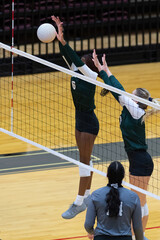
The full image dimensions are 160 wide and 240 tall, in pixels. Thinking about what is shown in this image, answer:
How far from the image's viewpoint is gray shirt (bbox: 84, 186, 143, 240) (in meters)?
4.94

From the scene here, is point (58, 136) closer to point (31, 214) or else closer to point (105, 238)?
point (31, 214)

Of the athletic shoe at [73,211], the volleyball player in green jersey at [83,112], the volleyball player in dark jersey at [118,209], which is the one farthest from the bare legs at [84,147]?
the volleyball player in dark jersey at [118,209]

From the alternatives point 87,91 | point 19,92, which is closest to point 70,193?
point 87,91

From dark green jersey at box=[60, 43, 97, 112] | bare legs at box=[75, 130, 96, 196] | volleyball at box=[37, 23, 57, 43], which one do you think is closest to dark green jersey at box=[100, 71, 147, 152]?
dark green jersey at box=[60, 43, 97, 112]

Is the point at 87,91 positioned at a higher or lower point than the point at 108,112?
higher

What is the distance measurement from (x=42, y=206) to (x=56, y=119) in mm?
3954

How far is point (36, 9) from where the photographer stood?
50.4ft

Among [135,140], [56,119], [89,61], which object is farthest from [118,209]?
[56,119]

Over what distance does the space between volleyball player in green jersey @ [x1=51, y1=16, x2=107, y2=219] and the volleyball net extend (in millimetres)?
1125

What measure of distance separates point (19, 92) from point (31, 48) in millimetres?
2494

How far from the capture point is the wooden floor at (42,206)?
709cm

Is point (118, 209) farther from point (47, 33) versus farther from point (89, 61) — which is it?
point (47, 33)

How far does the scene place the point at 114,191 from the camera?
495 cm

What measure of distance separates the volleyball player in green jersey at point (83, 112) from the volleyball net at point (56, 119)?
44.3 inches
